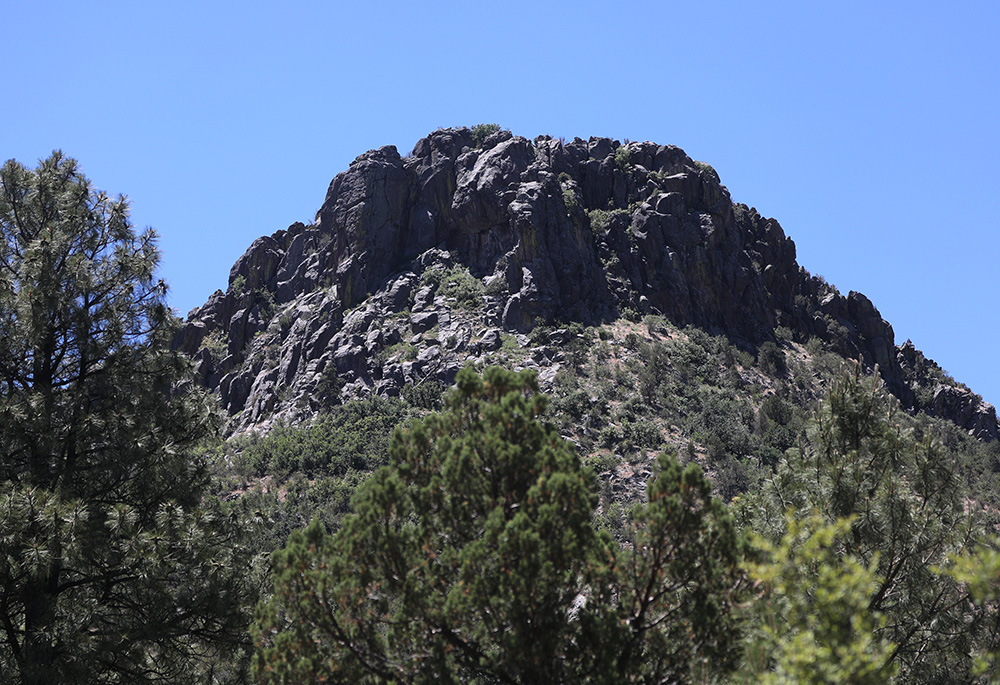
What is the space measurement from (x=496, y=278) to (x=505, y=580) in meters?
65.9

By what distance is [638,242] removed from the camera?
77.1m

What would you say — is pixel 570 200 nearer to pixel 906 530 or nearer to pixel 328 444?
pixel 328 444

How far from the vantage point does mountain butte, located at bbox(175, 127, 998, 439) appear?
233 feet

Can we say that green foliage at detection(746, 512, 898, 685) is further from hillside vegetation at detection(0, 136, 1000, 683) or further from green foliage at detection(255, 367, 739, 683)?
green foliage at detection(255, 367, 739, 683)

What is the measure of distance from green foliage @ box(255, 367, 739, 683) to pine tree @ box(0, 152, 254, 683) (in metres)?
2.74

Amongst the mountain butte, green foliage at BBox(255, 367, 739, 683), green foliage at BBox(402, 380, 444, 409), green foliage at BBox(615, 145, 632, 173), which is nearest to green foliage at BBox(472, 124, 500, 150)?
the mountain butte

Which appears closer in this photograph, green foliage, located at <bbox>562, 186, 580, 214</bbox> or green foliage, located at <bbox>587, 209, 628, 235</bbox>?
green foliage, located at <bbox>562, 186, 580, 214</bbox>

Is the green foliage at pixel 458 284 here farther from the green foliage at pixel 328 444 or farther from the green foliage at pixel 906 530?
the green foliage at pixel 906 530

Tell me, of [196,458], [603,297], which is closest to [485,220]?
[603,297]

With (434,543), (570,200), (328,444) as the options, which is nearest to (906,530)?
(434,543)

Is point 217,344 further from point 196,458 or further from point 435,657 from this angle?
point 435,657

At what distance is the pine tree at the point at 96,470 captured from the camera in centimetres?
1043

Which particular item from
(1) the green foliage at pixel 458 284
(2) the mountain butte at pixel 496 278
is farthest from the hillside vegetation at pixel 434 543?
(1) the green foliage at pixel 458 284

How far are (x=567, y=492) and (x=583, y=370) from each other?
56732 millimetres
